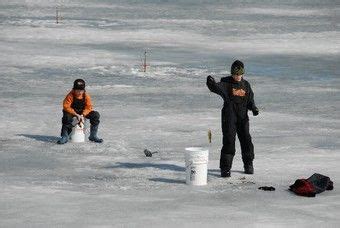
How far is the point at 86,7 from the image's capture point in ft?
204

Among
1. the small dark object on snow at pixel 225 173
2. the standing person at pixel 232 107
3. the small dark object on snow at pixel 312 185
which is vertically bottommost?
the small dark object on snow at pixel 225 173

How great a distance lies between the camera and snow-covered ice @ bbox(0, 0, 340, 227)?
1255 cm

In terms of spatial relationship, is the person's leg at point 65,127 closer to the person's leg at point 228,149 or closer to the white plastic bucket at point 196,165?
the person's leg at point 228,149

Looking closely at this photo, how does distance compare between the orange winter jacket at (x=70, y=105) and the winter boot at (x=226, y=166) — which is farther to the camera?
the orange winter jacket at (x=70, y=105)

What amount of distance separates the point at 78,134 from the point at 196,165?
4188 mm

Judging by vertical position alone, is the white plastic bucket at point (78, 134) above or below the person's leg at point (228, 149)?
below

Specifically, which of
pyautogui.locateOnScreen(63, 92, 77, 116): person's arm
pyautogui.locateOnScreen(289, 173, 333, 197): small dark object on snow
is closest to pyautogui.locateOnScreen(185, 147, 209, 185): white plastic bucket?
pyautogui.locateOnScreen(289, 173, 333, 197): small dark object on snow

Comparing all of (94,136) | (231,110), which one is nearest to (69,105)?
(94,136)

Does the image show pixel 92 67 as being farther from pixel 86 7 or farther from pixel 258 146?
pixel 86 7

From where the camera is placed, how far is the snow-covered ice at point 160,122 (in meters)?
12.6

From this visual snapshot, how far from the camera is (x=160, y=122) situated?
67.6 ft

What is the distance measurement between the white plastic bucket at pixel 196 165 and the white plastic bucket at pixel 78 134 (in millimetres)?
3983

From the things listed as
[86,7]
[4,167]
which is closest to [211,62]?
[4,167]

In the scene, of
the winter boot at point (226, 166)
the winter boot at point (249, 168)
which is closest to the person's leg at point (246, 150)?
the winter boot at point (249, 168)
